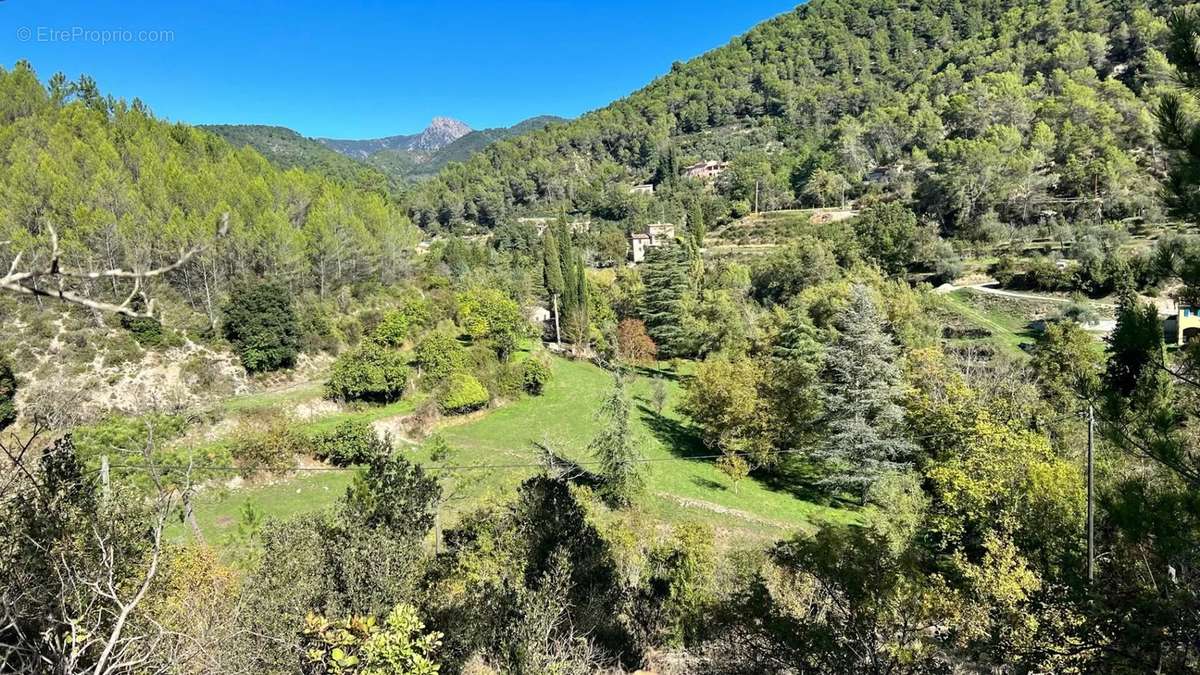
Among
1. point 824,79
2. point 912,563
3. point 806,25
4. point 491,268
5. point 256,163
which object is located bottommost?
point 912,563

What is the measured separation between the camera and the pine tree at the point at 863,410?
2041 centimetres

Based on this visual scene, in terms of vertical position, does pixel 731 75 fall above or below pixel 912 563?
above

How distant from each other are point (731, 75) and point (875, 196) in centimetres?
8636

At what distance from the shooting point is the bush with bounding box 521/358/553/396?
102 feet

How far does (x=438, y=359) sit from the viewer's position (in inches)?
1145

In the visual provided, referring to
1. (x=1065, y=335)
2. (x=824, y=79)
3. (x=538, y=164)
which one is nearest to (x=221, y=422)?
(x=1065, y=335)

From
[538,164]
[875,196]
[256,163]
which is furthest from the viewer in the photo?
[538,164]

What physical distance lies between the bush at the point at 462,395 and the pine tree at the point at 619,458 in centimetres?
1062

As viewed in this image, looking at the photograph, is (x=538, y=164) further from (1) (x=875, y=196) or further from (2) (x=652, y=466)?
(2) (x=652, y=466)

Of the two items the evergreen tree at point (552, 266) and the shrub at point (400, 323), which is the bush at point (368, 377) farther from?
the evergreen tree at point (552, 266)

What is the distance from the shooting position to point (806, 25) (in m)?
142

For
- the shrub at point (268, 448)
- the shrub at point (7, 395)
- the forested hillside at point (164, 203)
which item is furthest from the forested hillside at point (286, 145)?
the shrub at point (268, 448)

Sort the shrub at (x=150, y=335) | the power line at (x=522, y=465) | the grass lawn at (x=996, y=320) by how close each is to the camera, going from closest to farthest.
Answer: the power line at (x=522, y=465)
the shrub at (x=150, y=335)
the grass lawn at (x=996, y=320)

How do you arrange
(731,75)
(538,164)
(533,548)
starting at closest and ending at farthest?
(533,548), (538,164), (731,75)
